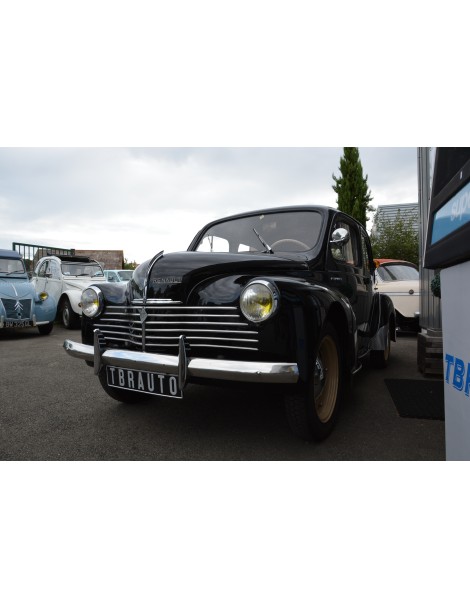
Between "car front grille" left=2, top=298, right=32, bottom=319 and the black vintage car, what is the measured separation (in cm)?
503

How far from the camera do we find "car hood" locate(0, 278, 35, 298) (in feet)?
22.8

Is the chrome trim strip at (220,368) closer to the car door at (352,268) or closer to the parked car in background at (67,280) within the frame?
the car door at (352,268)

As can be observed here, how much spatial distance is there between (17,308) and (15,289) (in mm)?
417

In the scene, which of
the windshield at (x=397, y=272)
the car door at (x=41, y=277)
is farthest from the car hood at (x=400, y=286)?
the car door at (x=41, y=277)

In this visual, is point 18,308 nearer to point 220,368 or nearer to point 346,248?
point 346,248

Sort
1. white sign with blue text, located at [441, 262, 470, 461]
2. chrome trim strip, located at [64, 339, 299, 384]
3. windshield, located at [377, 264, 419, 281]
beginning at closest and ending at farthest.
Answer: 1. white sign with blue text, located at [441, 262, 470, 461]
2. chrome trim strip, located at [64, 339, 299, 384]
3. windshield, located at [377, 264, 419, 281]

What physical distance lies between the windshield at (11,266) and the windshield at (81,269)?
1.00 meters

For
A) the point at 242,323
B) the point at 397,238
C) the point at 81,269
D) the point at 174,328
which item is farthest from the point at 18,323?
the point at 397,238

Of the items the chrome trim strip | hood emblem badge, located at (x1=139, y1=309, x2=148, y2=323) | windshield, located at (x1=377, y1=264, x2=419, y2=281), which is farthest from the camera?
windshield, located at (x1=377, y1=264, x2=419, y2=281)

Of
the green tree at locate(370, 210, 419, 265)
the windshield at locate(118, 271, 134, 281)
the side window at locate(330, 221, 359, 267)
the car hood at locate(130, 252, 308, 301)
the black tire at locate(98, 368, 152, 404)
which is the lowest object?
the black tire at locate(98, 368, 152, 404)

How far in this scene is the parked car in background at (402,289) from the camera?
6.96 meters

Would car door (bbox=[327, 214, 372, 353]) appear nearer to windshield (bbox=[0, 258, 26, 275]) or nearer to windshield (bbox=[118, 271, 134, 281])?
windshield (bbox=[0, 258, 26, 275])

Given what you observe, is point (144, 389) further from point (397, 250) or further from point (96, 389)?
point (397, 250)

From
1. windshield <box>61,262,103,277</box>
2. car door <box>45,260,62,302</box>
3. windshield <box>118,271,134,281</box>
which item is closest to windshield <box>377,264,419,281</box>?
windshield <box>61,262,103,277</box>
